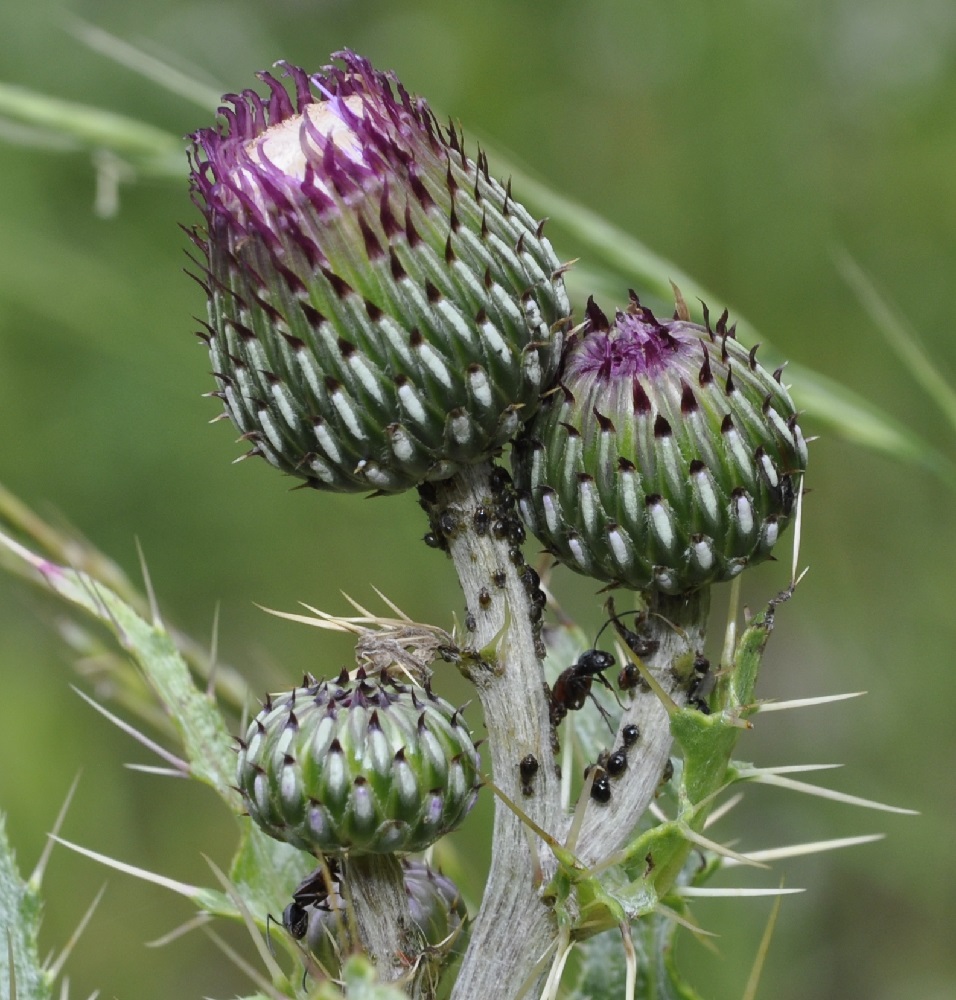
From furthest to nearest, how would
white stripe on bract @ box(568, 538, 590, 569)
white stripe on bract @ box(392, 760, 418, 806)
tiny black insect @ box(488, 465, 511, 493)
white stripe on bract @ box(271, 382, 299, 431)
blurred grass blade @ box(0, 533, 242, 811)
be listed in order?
blurred grass blade @ box(0, 533, 242, 811), tiny black insect @ box(488, 465, 511, 493), white stripe on bract @ box(568, 538, 590, 569), white stripe on bract @ box(271, 382, 299, 431), white stripe on bract @ box(392, 760, 418, 806)

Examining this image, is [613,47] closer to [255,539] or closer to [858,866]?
[255,539]

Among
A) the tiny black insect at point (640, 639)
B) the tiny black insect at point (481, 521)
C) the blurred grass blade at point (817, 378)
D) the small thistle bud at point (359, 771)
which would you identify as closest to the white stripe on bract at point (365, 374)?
the tiny black insect at point (481, 521)

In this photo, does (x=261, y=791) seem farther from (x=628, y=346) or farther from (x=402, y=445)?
(x=628, y=346)

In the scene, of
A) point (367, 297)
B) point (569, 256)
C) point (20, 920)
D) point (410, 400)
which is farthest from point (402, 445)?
point (569, 256)

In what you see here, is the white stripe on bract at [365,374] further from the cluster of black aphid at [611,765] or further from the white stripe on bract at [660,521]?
the cluster of black aphid at [611,765]

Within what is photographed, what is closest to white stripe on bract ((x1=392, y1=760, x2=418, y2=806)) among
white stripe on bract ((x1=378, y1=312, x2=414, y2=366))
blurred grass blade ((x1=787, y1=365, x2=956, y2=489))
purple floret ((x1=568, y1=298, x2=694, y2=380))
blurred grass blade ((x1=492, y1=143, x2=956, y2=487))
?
white stripe on bract ((x1=378, y1=312, x2=414, y2=366))

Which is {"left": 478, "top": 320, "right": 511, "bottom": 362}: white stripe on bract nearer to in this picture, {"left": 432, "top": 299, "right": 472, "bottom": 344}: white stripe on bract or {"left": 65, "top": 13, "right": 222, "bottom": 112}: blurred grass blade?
{"left": 432, "top": 299, "right": 472, "bottom": 344}: white stripe on bract
